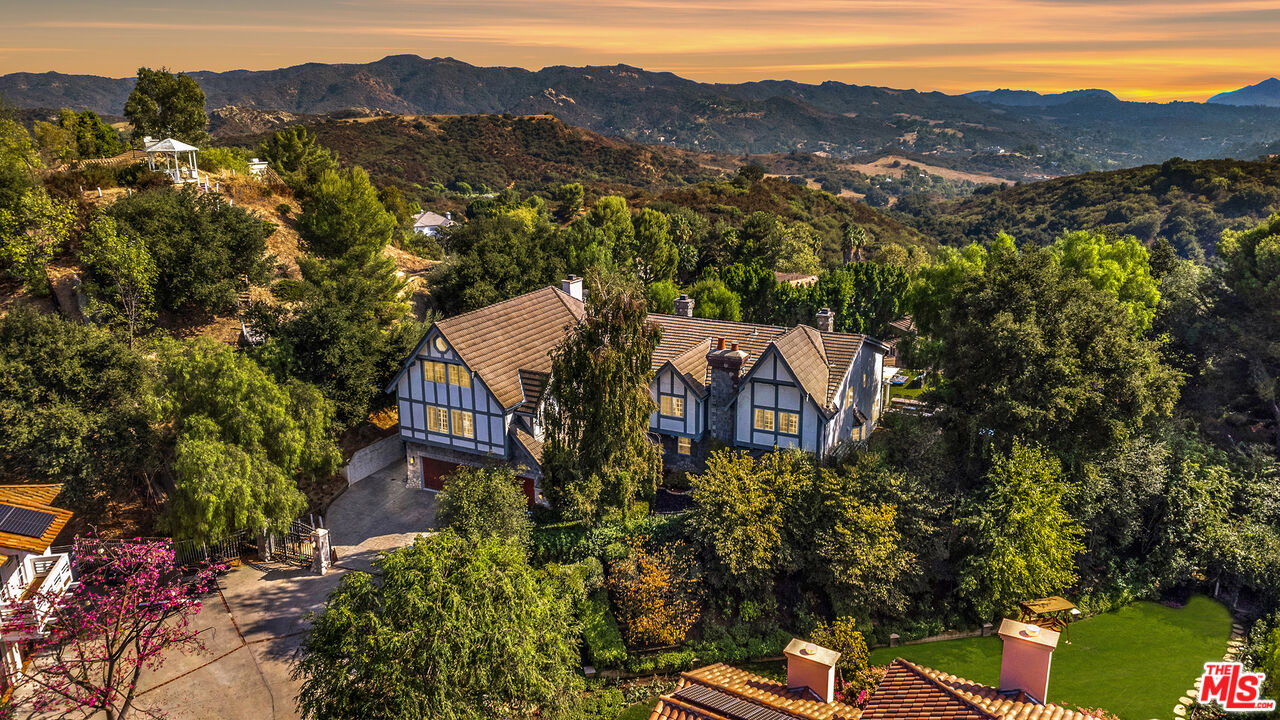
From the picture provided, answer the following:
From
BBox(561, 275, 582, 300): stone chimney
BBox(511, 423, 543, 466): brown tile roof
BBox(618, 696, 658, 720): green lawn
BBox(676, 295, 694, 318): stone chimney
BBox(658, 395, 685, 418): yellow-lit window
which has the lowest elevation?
BBox(618, 696, 658, 720): green lawn

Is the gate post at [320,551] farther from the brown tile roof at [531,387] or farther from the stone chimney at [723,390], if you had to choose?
the stone chimney at [723,390]

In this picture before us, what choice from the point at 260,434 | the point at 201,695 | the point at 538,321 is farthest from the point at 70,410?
the point at 538,321

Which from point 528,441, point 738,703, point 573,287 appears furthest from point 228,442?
point 738,703

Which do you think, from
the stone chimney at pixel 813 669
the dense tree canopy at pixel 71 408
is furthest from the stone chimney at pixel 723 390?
the dense tree canopy at pixel 71 408

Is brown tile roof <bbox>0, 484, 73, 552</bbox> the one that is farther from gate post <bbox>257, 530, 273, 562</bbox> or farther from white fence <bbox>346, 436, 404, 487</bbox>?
white fence <bbox>346, 436, 404, 487</bbox>

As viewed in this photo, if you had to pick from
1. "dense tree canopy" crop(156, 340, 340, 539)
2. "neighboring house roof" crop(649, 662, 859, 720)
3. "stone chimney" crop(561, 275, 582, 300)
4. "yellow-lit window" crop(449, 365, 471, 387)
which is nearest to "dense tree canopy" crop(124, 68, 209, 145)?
"stone chimney" crop(561, 275, 582, 300)

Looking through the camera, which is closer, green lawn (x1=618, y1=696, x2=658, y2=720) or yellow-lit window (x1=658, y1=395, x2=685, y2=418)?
green lawn (x1=618, y1=696, x2=658, y2=720)

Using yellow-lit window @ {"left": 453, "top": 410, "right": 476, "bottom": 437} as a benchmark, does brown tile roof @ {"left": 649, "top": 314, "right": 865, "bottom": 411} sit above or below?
above
